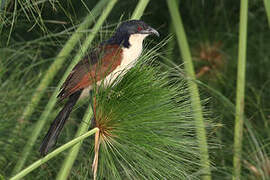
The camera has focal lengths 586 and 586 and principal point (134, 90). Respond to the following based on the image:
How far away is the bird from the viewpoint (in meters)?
1.68

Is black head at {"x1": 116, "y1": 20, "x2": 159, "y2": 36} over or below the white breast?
over

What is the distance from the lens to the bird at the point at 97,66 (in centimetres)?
168

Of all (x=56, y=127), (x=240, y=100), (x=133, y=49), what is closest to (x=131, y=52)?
(x=133, y=49)

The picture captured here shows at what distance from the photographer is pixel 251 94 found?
373 centimetres

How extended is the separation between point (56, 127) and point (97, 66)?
0.71ft

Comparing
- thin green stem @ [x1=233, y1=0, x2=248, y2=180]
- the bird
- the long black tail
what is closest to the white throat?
the bird

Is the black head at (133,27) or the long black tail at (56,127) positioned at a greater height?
the black head at (133,27)

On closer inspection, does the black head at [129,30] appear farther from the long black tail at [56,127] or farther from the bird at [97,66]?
the long black tail at [56,127]

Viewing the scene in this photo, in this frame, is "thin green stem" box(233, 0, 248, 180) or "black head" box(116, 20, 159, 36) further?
"thin green stem" box(233, 0, 248, 180)

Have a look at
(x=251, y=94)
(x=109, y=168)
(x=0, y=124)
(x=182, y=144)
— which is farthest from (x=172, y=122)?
(x=251, y=94)

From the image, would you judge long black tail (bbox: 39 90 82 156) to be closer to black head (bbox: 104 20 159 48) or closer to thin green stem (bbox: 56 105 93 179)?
thin green stem (bbox: 56 105 93 179)

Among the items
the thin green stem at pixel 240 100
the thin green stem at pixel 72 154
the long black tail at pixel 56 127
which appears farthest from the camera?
the thin green stem at pixel 240 100

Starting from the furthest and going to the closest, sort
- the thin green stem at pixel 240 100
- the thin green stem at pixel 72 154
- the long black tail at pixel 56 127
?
the thin green stem at pixel 240 100, the thin green stem at pixel 72 154, the long black tail at pixel 56 127

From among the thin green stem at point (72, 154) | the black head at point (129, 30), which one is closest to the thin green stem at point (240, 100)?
the black head at point (129, 30)
